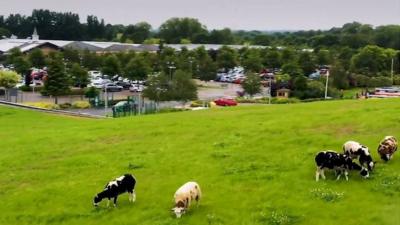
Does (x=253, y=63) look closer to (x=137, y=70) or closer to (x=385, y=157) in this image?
(x=137, y=70)

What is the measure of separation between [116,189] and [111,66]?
72612 millimetres

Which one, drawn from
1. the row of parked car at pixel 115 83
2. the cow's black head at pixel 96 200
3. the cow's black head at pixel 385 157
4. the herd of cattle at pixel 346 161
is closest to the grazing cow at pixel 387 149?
the cow's black head at pixel 385 157

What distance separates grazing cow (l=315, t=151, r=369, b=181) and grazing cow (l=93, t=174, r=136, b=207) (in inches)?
212

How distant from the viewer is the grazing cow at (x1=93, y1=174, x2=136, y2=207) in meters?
15.6

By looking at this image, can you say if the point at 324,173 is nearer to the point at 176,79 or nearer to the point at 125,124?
the point at 125,124

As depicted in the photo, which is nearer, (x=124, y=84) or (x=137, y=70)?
(x=137, y=70)

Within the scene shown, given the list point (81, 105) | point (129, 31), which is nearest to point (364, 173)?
point (81, 105)

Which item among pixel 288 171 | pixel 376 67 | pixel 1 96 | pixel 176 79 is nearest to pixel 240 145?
pixel 288 171

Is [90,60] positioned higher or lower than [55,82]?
higher

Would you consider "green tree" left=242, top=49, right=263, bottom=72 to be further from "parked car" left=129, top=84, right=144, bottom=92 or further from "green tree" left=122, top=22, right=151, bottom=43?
"green tree" left=122, top=22, right=151, bottom=43

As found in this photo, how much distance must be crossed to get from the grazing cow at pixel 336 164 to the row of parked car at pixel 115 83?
211 feet

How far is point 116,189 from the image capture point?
15.6 meters

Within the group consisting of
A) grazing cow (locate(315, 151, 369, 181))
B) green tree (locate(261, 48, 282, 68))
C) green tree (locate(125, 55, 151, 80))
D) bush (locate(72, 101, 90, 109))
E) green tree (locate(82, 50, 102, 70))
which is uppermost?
green tree (locate(261, 48, 282, 68))

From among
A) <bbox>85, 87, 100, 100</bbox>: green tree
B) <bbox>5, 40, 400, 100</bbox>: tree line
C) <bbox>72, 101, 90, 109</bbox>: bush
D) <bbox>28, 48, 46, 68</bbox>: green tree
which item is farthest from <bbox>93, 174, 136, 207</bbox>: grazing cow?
<bbox>28, 48, 46, 68</bbox>: green tree
